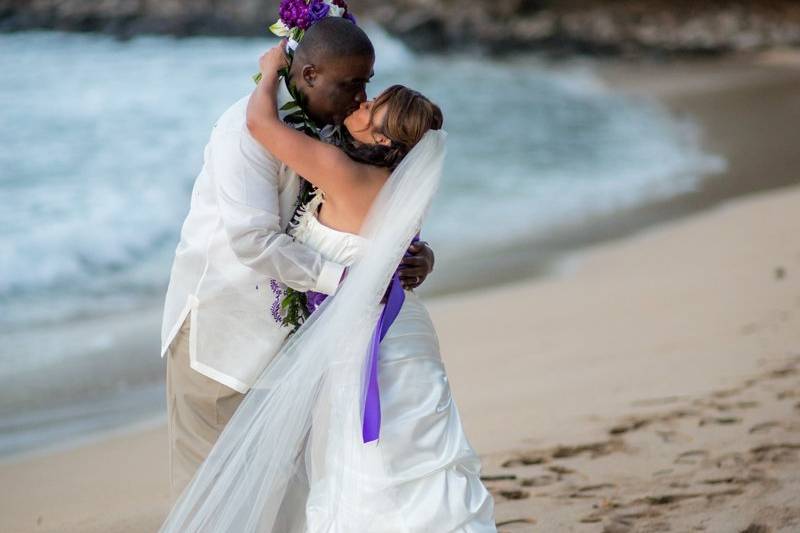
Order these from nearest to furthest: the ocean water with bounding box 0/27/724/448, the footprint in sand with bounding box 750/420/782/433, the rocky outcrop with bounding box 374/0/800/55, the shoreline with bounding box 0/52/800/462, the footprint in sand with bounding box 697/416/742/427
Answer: the footprint in sand with bounding box 750/420/782/433
the footprint in sand with bounding box 697/416/742/427
the shoreline with bounding box 0/52/800/462
the ocean water with bounding box 0/27/724/448
the rocky outcrop with bounding box 374/0/800/55

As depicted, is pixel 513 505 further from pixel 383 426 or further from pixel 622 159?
pixel 622 159

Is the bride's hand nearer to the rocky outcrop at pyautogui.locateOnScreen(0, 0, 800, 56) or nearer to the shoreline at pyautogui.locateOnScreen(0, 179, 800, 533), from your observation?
the shoreline at pyautogui.locateOnScreen(0, 179, 800, 533)

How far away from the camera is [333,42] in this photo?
3311 mm

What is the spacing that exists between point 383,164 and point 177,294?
72 centimetres

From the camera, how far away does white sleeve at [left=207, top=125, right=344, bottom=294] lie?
3.25 m

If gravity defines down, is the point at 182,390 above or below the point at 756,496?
above

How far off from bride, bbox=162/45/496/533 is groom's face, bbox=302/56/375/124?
6cm

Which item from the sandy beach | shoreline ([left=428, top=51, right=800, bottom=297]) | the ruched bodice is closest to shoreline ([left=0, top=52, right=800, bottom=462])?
shoreline ([left=428, top=51, right=800, bottom=297])

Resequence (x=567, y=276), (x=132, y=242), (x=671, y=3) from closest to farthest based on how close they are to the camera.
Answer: (x=567, y=276), (x=132, y=242), (x=671, y=3)

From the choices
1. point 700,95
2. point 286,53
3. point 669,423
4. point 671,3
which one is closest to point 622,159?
point 700,95

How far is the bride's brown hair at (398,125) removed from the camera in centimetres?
324

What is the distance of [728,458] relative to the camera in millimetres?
4910

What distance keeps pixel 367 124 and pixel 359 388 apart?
70 centimetres

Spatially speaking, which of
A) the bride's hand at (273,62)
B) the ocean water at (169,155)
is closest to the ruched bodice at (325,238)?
the bride's hand at (273,62)
